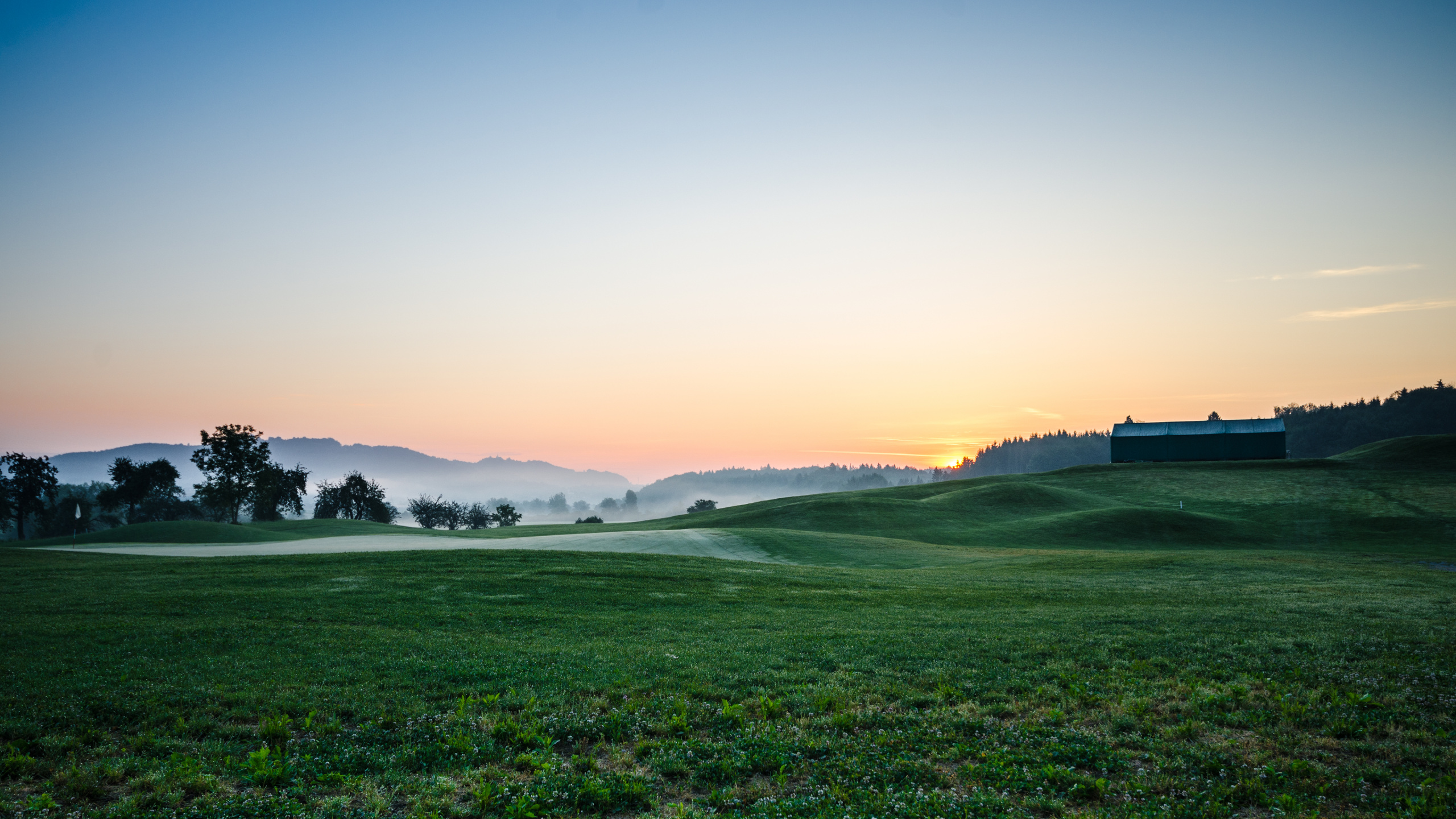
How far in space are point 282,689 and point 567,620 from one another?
316 inches

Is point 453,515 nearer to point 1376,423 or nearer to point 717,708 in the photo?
point 717,708

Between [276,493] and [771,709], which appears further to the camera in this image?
[276,493]

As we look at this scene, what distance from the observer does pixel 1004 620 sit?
62.7 feet

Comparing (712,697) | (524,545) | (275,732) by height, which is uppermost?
(275,732)

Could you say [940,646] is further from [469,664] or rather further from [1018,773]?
[469,664]

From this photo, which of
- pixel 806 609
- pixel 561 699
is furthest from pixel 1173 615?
pixel 561 699

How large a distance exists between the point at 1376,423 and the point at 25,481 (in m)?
266

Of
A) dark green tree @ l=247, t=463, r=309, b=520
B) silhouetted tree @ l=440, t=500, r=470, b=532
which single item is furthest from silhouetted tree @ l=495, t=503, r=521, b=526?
dark green tree @ l=247, t=463, r=309, b=520

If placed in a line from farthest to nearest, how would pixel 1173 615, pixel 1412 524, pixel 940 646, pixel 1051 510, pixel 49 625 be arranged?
pixel 1051 510, pixel 1412 524, pixel 1173 615, pixel 49 625, pixel 940 646

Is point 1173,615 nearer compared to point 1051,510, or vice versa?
point 1173,615

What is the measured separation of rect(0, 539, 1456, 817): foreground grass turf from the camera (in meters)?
8.46

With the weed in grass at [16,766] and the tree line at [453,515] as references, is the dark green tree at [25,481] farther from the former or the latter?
the weed in grass at [16,766]

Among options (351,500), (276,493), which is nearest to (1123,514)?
(276,493)

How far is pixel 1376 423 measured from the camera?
16750cm
